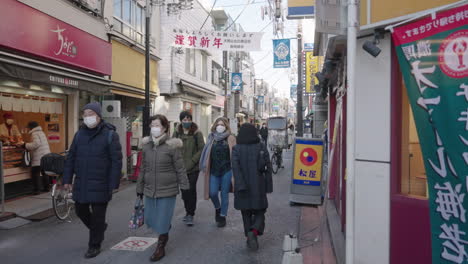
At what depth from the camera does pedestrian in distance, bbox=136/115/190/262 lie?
4.68 metres

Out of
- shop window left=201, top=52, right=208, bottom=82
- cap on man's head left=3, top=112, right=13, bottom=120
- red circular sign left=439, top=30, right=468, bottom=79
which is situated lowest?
cap on man's head left=3, top=112, right=13, bottom=120

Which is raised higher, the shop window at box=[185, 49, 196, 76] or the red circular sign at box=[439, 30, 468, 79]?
the shop window at box=[185, 49, 196, 76]

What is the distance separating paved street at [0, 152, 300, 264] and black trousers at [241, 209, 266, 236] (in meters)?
0.31

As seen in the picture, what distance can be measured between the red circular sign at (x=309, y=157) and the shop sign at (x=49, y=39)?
648cm

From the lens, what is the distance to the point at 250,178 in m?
5.03

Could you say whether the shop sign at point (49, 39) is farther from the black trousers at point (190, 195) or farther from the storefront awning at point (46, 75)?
the black trousers at point (190, 195)

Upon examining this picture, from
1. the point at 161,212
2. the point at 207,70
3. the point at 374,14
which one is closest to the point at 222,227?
the point at 161,212

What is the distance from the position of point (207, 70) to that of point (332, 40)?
19.9 m

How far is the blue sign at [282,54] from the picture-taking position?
14922 mm

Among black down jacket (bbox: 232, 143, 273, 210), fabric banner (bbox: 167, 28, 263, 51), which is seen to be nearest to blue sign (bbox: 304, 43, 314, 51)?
fabric banner (bbox: 167, 28, 263, 51)

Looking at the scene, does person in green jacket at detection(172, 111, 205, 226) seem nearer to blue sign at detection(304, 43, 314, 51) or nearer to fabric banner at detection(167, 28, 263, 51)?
fabric banner at detection(167, 28, 263, 51)

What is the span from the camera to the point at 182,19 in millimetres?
18578

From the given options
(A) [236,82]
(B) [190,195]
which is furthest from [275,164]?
(A) [236,82]

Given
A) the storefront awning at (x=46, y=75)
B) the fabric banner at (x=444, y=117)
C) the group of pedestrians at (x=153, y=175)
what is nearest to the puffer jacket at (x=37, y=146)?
the storefront awning at (x=46, y=75)
